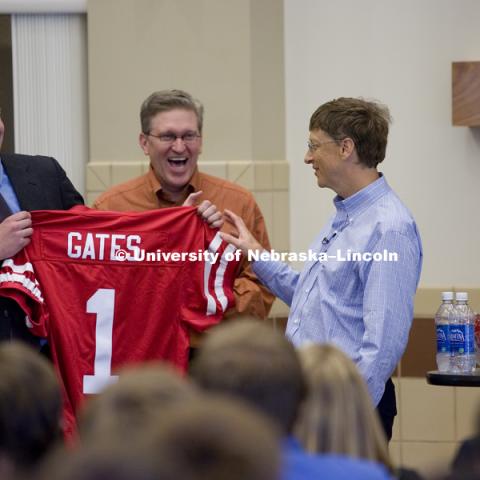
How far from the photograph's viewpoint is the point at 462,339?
4.52 meters

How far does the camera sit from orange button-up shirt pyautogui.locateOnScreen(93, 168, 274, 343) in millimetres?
4609

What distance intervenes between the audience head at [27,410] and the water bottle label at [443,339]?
2.72 metres

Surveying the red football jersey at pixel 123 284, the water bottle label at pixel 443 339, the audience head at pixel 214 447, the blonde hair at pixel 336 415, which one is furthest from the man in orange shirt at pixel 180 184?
the audience head at pixel 214 447

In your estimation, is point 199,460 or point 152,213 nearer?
point 199,460

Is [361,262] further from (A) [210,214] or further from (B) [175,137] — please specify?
(B) [175,137]

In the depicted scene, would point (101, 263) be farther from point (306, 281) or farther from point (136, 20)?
point (136, 20)

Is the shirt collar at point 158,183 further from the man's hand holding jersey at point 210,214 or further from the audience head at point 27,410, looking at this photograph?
the audience head at point 27,410

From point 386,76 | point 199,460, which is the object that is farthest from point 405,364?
point 199,460

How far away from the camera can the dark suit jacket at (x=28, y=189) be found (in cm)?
442

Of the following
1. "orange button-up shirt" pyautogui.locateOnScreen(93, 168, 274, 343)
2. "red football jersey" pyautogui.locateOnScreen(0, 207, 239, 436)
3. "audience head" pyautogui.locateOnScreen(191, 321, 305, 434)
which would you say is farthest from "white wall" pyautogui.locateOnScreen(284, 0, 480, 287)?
"audience head" pyautogui.locateOnScreen(191, 321, 305, 434)

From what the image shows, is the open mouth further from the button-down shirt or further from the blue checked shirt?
the blue checked shirt

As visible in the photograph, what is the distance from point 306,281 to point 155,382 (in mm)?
2243

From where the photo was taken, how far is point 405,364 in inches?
248

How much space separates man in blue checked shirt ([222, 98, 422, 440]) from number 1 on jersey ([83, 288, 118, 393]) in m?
0.90
